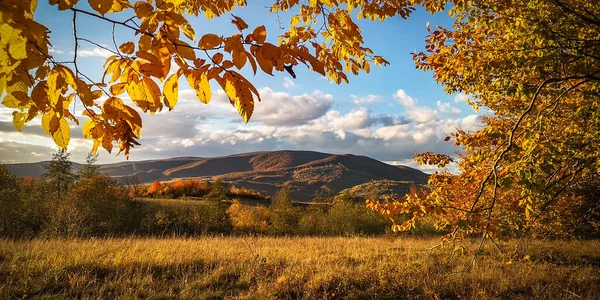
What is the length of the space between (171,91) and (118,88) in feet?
0.87

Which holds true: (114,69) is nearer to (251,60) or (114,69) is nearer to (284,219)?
(251,60)

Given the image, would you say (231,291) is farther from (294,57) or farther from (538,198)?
(294,57)

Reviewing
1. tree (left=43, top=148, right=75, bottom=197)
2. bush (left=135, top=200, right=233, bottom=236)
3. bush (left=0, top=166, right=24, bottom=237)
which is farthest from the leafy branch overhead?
tree (left=43, top=148, right=75, bottom=197)

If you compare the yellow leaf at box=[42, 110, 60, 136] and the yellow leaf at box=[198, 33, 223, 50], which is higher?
the yellow leaf at box=[198, 33, 223, 50]

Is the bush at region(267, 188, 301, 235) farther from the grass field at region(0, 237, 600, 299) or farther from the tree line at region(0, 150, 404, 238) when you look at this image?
the grass field at region(0, 237, 600, 299)

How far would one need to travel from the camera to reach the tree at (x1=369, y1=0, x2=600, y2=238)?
3.65m

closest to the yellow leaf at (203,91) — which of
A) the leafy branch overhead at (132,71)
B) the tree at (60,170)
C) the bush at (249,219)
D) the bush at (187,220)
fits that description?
the leafy branch overhead at (132,71)

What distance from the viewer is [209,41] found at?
1.26m

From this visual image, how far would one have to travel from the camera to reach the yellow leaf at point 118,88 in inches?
56.1

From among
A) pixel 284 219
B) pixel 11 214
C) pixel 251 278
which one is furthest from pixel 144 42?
pixel 284 219

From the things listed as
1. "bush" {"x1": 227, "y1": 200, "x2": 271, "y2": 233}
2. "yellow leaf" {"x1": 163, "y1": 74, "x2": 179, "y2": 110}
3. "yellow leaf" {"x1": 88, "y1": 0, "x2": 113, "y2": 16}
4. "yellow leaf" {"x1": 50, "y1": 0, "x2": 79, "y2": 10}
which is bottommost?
"bush" {"x1": 227, "y1": 200, "x2": 271, "y2": 233}

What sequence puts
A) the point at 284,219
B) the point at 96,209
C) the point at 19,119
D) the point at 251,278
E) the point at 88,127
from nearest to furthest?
the point at 19,119 → the point at 88,127 → the point at 251,278 → the point at 96,209 → the point at 284,219

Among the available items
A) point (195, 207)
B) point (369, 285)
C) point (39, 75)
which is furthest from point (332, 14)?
point (195, 207)

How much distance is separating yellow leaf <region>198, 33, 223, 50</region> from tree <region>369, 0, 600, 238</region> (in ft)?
10.1
